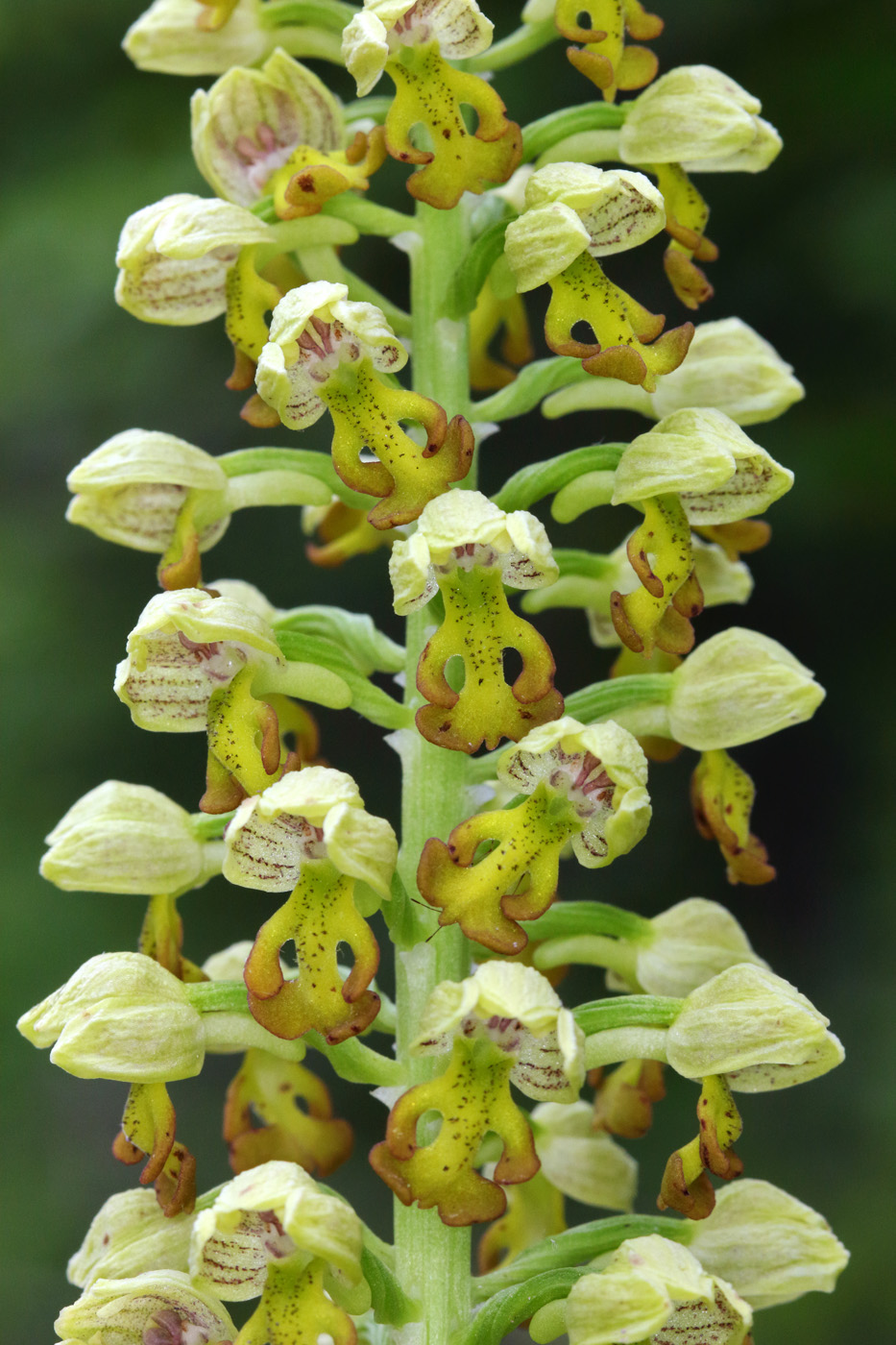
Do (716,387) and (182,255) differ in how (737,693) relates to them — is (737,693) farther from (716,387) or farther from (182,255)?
(182,255)

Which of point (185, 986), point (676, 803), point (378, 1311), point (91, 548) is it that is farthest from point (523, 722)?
point (91, 548)

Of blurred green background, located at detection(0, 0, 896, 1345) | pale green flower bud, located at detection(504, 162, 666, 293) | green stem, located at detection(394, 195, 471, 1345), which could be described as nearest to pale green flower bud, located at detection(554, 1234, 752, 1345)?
green stem, located at detection(394, 195, 471, 1345)

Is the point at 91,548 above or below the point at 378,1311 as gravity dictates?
below

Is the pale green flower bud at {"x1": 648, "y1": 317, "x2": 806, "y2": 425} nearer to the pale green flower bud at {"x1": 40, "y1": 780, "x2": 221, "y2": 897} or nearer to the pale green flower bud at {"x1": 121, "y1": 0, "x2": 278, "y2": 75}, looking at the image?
the pale green flower bud at {"x1": 121, "y1": 0, "x2": 278, "y2": 75}

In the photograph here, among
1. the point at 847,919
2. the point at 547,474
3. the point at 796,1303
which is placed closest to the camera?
the point at 547,474

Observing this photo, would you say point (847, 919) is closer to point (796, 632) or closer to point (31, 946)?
point (796, 632)

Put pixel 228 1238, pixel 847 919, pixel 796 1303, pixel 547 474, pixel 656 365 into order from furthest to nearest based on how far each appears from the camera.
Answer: pixel 847 919
pixel 796 1303
pixel 547 474
pixel 656 365
pixel 228 1238

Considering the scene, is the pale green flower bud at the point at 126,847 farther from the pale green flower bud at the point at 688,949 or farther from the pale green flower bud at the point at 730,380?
the pale green flower bud at the point at 730,380

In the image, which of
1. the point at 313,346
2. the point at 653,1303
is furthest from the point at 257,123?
the point at 653,1303
